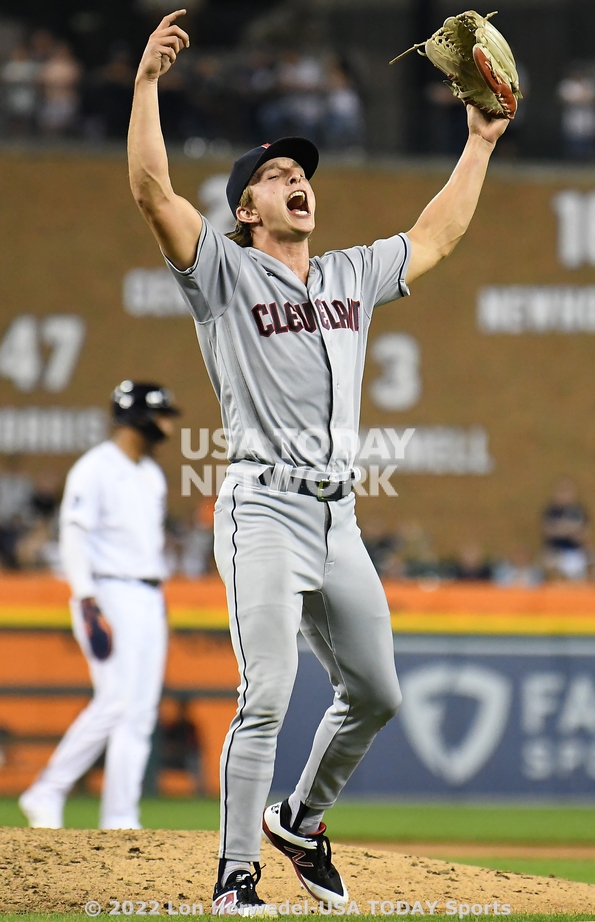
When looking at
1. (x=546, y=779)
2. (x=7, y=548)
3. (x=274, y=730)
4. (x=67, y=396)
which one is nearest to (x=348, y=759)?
(x=274, y=730)

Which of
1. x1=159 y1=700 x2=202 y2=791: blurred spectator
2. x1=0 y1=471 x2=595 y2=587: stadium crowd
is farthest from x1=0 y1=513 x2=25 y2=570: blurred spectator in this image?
x1=159 y1=700 x2=202 y2=791: blurred spectator

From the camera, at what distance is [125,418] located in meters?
6.96

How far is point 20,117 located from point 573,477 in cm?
766

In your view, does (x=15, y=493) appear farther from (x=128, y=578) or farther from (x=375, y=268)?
(x=375, y=268)

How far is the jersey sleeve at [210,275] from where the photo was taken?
3736mm

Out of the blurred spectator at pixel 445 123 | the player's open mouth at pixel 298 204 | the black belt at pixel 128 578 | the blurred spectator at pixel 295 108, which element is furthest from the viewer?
the blurred spectator at pixel 445 123

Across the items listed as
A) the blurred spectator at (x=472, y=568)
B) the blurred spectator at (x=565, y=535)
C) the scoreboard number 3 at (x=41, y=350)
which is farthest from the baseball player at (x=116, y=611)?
the scoreboard number 3 at (x=41, y=350)

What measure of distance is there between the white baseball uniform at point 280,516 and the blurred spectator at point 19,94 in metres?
10.8

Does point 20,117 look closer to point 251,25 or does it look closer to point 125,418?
point 251,25

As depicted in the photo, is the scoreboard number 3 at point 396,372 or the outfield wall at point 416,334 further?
the scoreboard number 3 at point 396,372

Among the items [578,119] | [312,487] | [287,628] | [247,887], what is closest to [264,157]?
[312,487]

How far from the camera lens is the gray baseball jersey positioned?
12.5 ft

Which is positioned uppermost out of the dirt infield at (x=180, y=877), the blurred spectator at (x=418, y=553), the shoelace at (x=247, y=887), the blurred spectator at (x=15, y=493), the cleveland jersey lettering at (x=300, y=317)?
the cleveland jersey lettering at (x=300, y=317)

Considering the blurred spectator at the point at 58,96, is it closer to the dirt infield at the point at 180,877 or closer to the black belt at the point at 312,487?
the dirt infield at the point at 180,877
